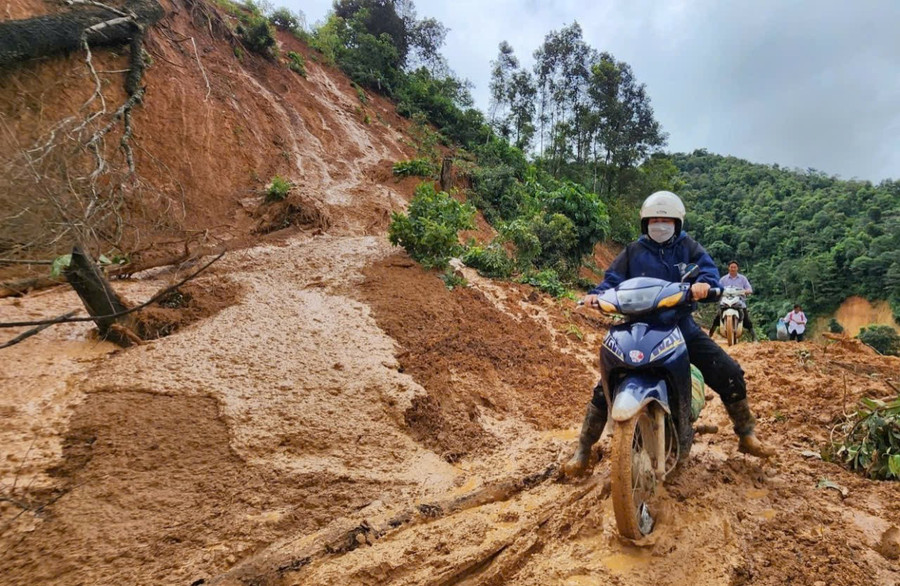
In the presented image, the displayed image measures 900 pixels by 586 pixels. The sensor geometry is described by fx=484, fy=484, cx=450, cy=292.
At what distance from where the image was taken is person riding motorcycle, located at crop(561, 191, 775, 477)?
2895mm

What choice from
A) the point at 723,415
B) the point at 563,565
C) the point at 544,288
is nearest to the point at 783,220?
the point at 544,288

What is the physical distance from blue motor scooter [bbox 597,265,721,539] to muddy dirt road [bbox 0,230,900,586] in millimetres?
306

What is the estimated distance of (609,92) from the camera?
1072 inches

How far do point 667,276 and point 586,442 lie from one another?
113 centimetres

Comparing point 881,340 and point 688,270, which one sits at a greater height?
point 688,270

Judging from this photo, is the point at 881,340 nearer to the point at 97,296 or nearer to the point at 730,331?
the point at 730,331

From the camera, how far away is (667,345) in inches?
99.2

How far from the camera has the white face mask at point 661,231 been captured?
2912 millimetres

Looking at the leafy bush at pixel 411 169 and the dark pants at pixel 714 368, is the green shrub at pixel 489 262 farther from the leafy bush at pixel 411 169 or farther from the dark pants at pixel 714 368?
the leafy bush at pixel 411 169

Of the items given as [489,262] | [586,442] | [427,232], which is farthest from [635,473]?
[489,262]

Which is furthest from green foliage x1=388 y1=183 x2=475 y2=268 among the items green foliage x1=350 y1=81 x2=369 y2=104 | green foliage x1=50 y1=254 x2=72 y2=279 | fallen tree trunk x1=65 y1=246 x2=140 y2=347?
green foliage x1=350 y1=81 x2=369 y2=104

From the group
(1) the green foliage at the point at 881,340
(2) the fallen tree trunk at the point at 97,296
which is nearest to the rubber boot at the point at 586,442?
(2) the fallen tree trunk at the point at 97,296

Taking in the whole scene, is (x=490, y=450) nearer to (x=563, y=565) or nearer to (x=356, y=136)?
(x=563, y=565)

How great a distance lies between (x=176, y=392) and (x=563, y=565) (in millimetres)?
2878
